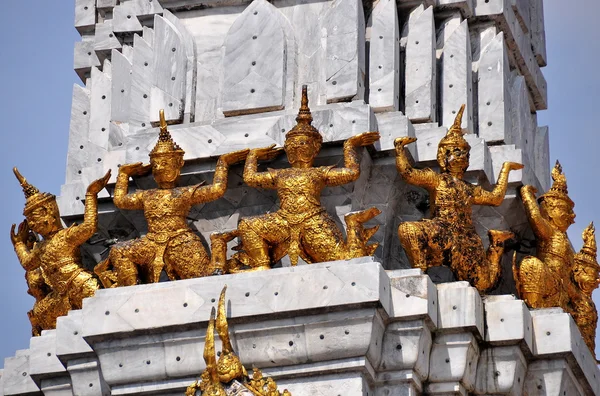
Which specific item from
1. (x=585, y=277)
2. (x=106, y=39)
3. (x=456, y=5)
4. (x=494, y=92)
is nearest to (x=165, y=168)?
(x=106, y=39)

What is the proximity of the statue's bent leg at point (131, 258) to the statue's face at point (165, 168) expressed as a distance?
64 cm

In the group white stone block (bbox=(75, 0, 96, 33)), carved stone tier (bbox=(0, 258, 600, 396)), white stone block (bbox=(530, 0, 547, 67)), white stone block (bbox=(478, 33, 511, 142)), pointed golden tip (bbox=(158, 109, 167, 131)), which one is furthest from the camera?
white stone block (bbox=(75, 0, 96, 33))

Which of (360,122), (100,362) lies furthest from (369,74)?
(100,362)

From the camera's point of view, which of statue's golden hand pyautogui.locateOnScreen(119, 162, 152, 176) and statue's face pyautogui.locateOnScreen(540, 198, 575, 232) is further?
statue's face pyautogui.locateOnScreen(540, 198, 575, 232)

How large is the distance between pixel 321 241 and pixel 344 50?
2183 mm

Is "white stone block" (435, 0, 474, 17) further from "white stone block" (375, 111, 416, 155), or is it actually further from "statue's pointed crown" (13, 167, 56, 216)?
"statue's pointed crown" (13, 167, 56, 216)

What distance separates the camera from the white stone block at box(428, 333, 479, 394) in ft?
68.6

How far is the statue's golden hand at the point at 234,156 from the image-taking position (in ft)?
71.6

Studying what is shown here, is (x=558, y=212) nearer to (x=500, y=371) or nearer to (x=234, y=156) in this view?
(x=500, y=371)

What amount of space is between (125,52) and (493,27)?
3865mm

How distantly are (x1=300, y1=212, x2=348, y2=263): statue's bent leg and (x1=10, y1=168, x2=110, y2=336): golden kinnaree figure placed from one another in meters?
2.25

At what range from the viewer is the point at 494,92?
2283 cm

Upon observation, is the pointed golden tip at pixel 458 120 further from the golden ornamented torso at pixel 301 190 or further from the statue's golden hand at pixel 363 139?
the golden ornamented torso at pixel 301 190

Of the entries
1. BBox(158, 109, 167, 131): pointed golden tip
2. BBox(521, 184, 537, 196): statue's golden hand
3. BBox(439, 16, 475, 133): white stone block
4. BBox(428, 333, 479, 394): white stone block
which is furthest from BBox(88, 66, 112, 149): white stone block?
BBox(428, 333, 479, 394): white stone block
